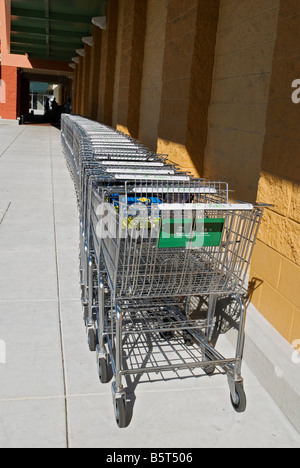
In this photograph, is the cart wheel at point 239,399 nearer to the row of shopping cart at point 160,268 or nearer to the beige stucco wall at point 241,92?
the row of shopping cart at point 160,268

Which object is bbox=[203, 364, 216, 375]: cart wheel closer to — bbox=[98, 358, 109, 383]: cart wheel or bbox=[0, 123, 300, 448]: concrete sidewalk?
bbox=[0, 123, 300, 448]: concrete sidewalk

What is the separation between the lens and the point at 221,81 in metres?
5.13

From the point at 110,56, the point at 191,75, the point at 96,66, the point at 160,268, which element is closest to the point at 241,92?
the point at 191,75

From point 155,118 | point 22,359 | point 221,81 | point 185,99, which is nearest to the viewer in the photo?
point 22,359

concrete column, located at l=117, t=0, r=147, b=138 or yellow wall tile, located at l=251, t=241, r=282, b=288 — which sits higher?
concrete column, located at l=117, t=0, r=147, b=138

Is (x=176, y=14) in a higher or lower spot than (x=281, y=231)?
higher

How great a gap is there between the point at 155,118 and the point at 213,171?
11.5 feet

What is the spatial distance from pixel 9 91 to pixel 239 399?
30429 millimetres

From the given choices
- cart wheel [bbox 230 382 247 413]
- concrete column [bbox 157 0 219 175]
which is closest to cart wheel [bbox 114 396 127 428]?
cart wheel [bbox 230 382 247 413]

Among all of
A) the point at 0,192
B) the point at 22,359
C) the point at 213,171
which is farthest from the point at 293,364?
the point at 0,192

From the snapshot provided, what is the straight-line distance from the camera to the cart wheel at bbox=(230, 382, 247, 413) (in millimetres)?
2893

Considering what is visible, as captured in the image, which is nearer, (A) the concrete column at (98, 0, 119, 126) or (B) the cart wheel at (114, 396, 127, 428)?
(B) the cart wheel at (114, 396, 127, 428)

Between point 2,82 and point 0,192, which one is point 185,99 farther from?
point 2,82
